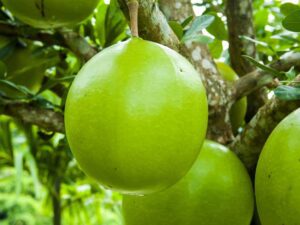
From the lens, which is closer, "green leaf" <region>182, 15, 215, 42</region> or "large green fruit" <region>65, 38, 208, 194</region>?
"large green fruit" <region>65, 38, 208, 194</region>

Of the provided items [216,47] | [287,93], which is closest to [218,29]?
[216,47]

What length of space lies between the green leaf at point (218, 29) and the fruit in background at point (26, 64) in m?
0.35

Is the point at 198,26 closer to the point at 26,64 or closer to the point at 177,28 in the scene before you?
the point at 177,28

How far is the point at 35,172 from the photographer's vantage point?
1389mm

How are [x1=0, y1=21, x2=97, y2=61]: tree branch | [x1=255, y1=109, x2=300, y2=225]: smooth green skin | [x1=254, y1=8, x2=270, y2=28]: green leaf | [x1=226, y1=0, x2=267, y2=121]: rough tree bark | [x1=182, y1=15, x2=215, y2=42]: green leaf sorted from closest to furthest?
[x1=255, y1=109, x2=300, y2=225]: smooth green skin < [x1=182, y1=15, x2=215, y2=42]: green leaf < [x1=0, y1=21, x2=97, y2=61]: tree branch < [x1=226, y1=0, x2=267, y2=121]: rough tree bark < [x1=254, y1=8, x2=270, y2=28]: green leaf

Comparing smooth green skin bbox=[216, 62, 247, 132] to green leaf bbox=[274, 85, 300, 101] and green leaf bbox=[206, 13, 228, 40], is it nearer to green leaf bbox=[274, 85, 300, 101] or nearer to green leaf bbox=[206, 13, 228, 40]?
green leaf bbox=[206, 13, 228, 40]

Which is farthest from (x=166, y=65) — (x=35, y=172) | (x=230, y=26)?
(x=35, y=172)

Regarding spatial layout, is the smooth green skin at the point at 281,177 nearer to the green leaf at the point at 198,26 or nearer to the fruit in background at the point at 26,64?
the green leaf at the point at 198,26

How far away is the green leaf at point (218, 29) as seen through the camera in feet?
3.39

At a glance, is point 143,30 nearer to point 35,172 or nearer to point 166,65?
point 166,65

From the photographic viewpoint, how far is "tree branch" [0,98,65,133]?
3.26ft

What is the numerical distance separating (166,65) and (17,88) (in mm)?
448

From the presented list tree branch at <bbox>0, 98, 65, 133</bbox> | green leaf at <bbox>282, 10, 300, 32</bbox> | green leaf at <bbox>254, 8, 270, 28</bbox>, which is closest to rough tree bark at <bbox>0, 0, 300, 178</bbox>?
tree branch at <bbox>0, 98, 65, 133</bbox>

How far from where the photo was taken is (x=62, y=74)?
48.2 inches
